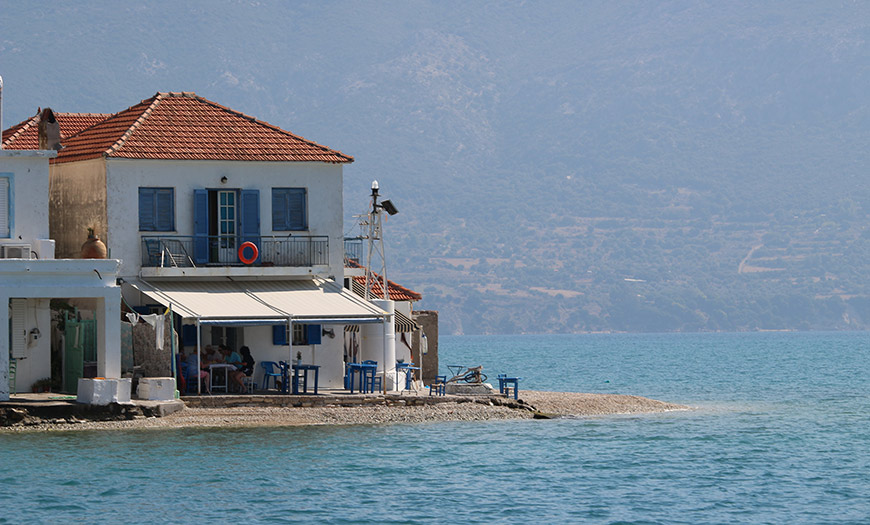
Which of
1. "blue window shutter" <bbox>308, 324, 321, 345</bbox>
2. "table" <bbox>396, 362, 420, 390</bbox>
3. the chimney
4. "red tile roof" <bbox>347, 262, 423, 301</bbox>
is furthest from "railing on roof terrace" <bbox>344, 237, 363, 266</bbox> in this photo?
the chimney

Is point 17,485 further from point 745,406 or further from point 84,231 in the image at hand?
point 745,406

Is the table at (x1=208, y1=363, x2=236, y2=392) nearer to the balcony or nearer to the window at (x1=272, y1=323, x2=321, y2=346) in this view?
the window at (x1=272, y1=323, x2=321, y2=346)

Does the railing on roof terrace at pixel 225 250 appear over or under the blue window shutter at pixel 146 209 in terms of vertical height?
under

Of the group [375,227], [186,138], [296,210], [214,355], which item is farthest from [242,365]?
[186,138]

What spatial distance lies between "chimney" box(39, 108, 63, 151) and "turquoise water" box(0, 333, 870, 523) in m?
7.23

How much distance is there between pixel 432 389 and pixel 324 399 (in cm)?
376

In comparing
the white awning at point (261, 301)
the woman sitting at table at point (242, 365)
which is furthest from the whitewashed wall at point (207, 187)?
the woman sitting at table at point (242, 365)

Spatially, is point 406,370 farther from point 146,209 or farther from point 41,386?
point 41,386

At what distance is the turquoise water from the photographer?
75.4 ft

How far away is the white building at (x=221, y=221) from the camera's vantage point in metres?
34.7

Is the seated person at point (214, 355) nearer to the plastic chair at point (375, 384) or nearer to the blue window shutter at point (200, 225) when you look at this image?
the blue window shutter at point (200, 225)

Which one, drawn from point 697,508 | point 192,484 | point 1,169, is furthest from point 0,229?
point 697,508

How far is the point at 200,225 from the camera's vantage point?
35.6 metres

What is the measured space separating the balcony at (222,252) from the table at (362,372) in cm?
285
